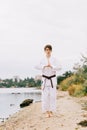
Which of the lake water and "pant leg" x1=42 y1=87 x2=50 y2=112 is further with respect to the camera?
the lake water

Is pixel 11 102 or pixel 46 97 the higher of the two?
pixel 11 102

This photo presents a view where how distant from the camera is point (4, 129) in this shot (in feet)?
49.1

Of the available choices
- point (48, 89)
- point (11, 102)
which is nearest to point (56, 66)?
point (48, 89)

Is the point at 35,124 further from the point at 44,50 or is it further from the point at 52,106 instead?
the point at 44,50

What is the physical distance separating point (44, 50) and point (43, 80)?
928 millimetres

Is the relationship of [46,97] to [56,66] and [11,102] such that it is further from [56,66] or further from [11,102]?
[11,102]

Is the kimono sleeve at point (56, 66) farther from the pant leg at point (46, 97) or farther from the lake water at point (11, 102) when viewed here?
the lake water at point (11, 102)

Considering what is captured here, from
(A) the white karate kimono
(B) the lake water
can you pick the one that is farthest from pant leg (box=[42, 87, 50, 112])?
(B) the lake water

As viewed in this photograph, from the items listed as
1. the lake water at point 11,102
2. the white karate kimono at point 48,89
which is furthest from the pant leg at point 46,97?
the lake water at point 11,102

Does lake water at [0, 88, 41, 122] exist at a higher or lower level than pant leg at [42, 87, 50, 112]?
higher

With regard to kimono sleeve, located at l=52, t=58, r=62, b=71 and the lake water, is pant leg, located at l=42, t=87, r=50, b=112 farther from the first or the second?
the lake water

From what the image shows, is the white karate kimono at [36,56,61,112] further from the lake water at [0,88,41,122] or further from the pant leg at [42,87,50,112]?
the lake water at [0,88,41,122]

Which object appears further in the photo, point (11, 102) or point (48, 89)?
point (11, 102)

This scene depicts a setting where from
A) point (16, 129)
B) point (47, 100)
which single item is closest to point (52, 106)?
point (47, 100)
